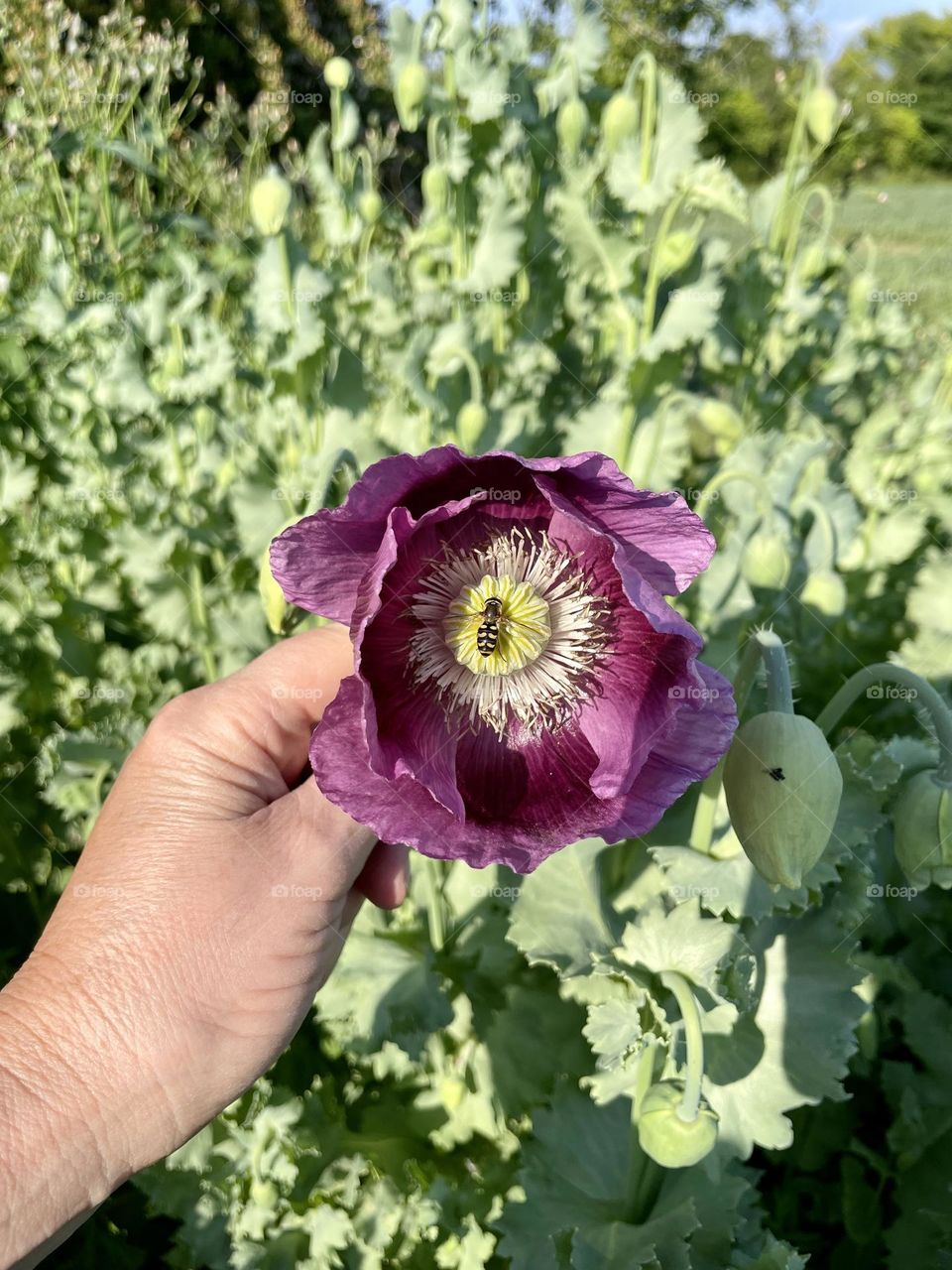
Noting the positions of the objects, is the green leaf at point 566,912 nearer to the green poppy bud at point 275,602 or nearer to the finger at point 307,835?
the finger at point 307,835

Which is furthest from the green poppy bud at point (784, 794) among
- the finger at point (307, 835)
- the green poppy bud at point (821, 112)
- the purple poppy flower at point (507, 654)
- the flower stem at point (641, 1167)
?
the green poppy bud at point (821, 112)

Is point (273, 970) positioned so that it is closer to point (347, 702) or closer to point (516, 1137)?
point (347, 702)

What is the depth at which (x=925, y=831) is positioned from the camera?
51.9 inches

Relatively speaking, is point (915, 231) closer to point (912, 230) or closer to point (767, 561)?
point (912, 230)

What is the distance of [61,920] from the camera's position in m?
1.31

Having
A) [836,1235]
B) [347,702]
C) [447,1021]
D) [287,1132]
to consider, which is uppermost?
[347,702]

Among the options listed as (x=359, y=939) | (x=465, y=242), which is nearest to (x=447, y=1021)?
(x=359, y=939)

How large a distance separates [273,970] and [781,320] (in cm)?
291

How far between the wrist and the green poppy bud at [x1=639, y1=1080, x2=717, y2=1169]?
634 millimetres

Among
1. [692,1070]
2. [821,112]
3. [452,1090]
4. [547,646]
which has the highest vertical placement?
[821,112]

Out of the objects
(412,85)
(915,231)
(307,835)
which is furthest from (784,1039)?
(915,231)

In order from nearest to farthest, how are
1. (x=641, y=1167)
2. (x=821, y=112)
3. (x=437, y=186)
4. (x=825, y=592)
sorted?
1. (x=641, y=1167)
2. (x=825, y=592)
3. (x=821, y=112)
4. (x=437, y=186)

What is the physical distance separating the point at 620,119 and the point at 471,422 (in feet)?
2.80

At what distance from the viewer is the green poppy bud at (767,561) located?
1.95 meters
